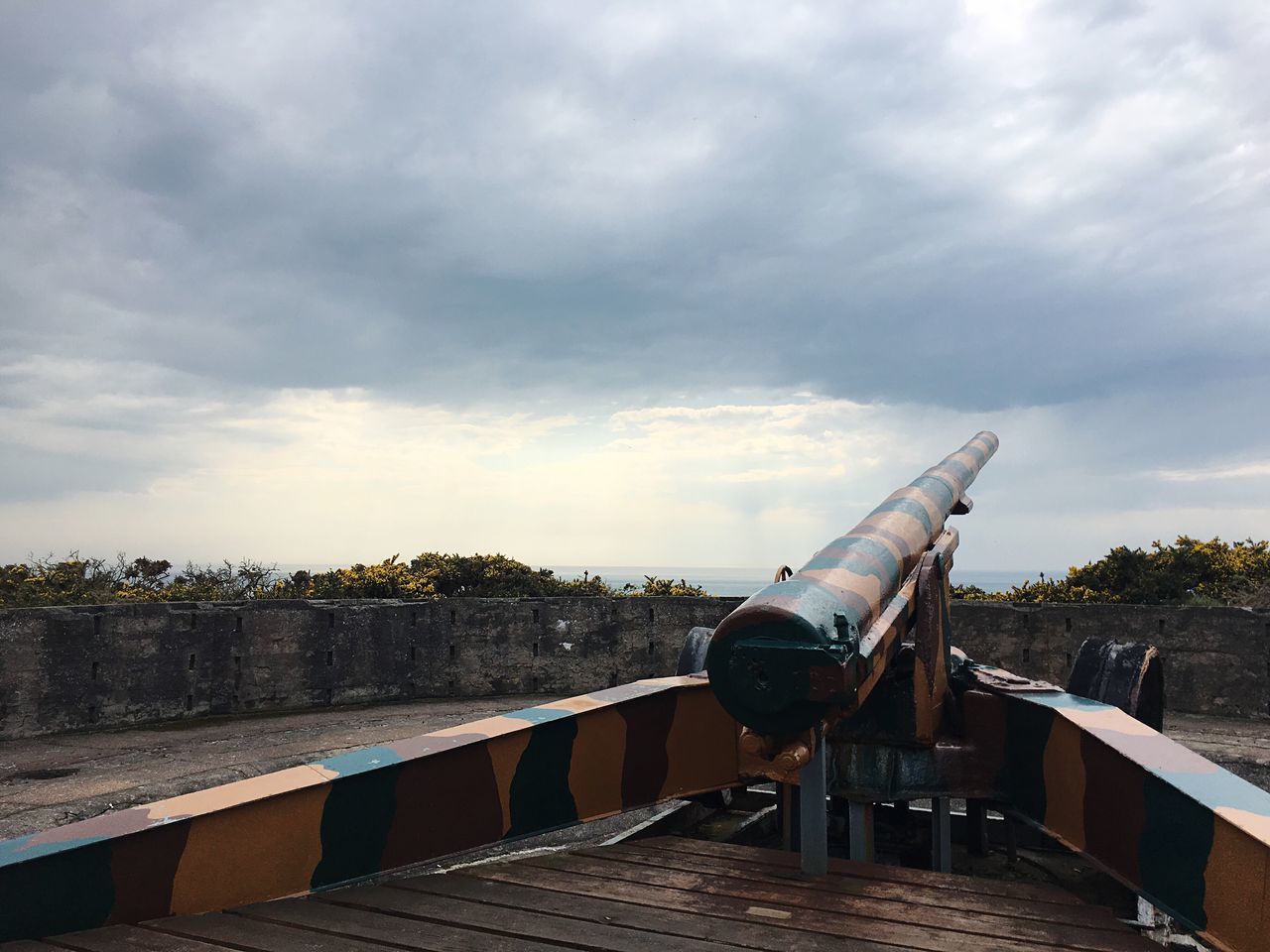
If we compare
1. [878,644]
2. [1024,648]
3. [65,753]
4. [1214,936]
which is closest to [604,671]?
[1024,648]

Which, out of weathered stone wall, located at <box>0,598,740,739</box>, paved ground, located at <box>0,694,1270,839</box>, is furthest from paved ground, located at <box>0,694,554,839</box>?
weathered stone wall, located at <box>0,598,740,739</box>

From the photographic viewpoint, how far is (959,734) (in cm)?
374

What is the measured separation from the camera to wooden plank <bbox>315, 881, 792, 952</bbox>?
2.37 m

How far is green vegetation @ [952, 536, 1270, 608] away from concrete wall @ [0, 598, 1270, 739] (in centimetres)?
311

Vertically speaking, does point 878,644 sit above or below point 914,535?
below

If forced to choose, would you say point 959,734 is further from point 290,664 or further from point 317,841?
point 290,664

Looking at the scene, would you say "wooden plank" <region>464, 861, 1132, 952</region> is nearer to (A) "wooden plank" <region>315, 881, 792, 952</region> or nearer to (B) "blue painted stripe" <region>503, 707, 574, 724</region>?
(A) "wooden plank" <region>315, 881, 792, 952</region>

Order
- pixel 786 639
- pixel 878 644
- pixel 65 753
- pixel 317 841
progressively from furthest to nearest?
1. pixel 65 753
2. pixel 878 644
3. pixel 317 841
4. pixel 786 639

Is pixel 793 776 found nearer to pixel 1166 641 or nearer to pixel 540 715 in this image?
pixel 540 715

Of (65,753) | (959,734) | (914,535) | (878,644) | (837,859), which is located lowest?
(65,753)

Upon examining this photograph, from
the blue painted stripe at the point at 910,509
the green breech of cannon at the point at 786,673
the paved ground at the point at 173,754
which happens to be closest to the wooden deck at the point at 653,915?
the green breech of cannon at the point at 786,673

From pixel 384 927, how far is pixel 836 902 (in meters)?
1.30

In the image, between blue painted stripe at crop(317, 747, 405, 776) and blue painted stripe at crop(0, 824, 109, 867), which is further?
blue painted stripe at crop(317, 747, 405, 776)

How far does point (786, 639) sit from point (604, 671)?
24.7 ft
